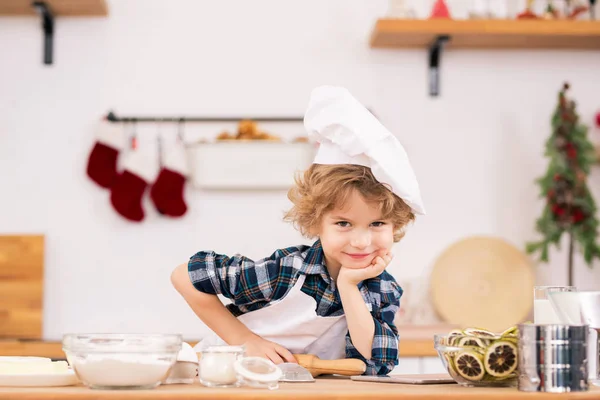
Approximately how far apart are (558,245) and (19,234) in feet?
5.75

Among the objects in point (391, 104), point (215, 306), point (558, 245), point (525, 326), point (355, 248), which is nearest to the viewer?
point (525, 326)

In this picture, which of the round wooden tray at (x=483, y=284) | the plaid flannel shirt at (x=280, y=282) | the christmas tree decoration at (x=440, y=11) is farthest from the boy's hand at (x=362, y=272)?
the christmas tree decoration at (x=440, y=11)

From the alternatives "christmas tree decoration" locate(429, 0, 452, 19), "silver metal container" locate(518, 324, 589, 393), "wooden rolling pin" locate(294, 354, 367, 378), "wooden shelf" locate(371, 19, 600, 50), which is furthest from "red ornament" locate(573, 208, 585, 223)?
"silver metal container" locate(518, 324, 589, 393)

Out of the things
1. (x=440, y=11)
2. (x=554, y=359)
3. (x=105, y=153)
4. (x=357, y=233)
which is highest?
(x=440, y=11)

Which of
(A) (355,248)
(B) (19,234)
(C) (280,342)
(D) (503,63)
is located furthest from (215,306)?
(D) (503,63)

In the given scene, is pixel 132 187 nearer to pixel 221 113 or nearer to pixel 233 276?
pixel 221 113

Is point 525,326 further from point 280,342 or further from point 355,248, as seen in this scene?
point 280,342

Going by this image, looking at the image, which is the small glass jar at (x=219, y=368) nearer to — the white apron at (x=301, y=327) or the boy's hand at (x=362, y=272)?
the boy's hand at (x=362, y=272)

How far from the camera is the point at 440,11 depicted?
8.12ft

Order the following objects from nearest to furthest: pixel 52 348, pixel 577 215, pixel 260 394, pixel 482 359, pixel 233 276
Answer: pixel 260 394, pixel 482 359, pixel 233 276, pixel 52 348, pixel 577 215

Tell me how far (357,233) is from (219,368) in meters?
0.43

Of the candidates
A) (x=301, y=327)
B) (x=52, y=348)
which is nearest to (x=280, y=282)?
(x=301, y=327)

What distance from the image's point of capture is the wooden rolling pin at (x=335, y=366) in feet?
3.48

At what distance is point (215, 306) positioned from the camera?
1325 mm
